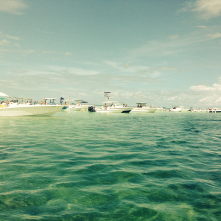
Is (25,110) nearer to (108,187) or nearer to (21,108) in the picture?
(21,108)

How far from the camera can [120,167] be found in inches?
287

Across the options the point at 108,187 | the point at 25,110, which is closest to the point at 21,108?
the point at 25,110

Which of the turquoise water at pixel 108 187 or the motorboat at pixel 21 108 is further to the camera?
the motorboat at pixel 21 108

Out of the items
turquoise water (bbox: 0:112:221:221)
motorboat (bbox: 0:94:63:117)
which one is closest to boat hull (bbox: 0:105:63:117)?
motorboat (bbox: 0:94:63:117)

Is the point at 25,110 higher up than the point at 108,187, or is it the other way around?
the point at 25,110

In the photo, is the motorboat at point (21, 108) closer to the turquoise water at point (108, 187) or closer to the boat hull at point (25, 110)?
the boat hull at point (25, 110)

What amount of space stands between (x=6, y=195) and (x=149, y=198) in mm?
3947

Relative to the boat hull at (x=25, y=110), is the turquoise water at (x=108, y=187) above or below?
below

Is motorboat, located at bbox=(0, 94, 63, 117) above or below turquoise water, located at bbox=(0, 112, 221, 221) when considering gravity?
above

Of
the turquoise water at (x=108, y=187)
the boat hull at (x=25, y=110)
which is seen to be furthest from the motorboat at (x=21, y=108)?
the turquoise water at (x=108, y=187)

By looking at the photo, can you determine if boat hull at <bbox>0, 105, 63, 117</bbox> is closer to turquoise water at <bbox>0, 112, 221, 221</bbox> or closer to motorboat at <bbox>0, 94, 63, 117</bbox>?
motorboat at <bbox>0, 94, 63, 117</bbox>

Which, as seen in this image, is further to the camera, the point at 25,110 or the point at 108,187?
the point at 25,110

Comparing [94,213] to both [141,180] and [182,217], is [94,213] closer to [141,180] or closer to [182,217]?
[182,217]

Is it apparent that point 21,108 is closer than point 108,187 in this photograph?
No
